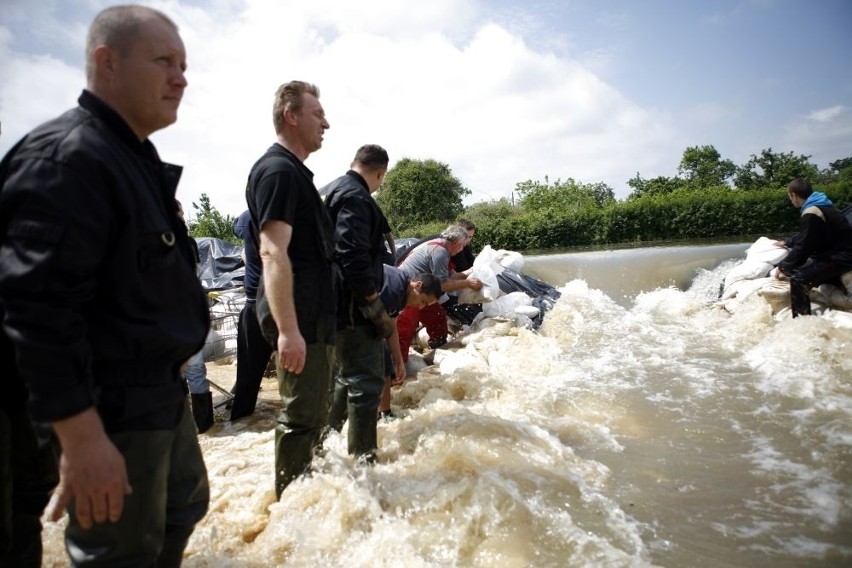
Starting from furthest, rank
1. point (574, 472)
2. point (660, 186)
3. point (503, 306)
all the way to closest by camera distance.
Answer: point (660, 186)
point (503, 306)
point (574, 472)

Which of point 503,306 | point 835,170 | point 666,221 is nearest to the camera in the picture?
point 503,306

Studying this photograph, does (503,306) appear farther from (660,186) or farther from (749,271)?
(660,186)

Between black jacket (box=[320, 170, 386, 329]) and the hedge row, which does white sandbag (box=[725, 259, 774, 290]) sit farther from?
the hedge row

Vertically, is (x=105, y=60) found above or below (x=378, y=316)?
above

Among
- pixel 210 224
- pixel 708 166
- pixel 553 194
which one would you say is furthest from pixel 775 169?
pixel 210 224

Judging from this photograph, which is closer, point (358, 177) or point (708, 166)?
point (358, 177)

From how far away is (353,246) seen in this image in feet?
8.38

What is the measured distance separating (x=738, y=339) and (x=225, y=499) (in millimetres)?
5607

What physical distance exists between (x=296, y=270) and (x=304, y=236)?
0.15 meters

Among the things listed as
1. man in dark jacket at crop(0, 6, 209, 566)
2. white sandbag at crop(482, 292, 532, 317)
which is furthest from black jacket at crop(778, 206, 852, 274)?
man in dark jacket at crop(0, 6, 209, 566)

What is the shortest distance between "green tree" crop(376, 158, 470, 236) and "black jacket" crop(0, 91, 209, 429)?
36.4m

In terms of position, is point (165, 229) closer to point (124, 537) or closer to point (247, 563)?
point (124, 537)

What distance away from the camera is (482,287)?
6.00m

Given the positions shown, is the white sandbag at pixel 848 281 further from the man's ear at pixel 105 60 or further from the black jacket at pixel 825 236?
Result: the man's ear at pixel 105 60
